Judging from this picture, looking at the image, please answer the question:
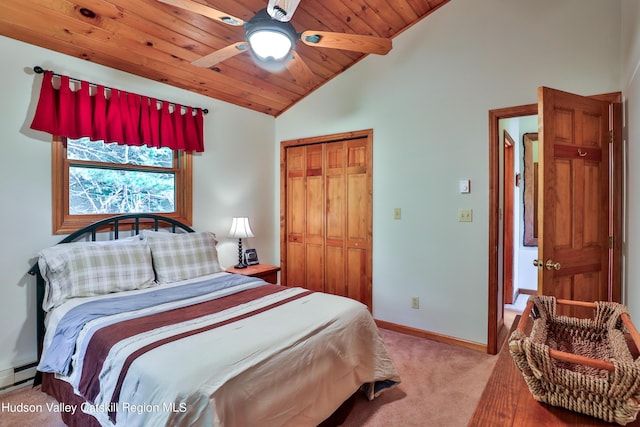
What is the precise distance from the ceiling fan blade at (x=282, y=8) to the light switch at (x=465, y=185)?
2020mm

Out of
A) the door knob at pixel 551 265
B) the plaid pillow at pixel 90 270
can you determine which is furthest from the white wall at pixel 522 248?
the plaid pillow at pixel 90 270

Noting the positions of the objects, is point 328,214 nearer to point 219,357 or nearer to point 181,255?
point 181,255

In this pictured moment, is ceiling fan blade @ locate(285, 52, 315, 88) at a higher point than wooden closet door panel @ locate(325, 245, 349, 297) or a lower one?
higher

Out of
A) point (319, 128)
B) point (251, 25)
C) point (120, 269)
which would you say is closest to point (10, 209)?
point (120, 269)

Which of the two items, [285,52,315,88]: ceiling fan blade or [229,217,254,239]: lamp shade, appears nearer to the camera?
[285,52,315,88]: ceiling fan blade

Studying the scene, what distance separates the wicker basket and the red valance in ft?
10.0

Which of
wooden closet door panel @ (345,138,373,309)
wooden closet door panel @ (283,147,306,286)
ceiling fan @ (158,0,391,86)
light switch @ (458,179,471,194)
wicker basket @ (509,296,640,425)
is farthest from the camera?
wooden closet door panel @ (283,147,306,286)

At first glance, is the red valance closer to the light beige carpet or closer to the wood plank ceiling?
the wood plank ceiling

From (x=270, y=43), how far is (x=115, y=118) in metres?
1.59

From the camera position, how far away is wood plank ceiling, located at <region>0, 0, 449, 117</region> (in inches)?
87.1

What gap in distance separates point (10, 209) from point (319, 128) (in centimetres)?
287

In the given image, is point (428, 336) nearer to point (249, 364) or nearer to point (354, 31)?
point (249, 364)

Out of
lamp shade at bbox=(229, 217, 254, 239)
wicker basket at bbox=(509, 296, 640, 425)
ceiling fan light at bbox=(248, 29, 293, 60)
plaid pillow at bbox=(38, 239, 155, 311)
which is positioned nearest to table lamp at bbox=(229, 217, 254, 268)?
lamp shade at bbox=(229, 217, 254, 239)

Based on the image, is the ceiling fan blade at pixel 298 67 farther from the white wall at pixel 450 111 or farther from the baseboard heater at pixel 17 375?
the baseboard heater at pixel 17 375
